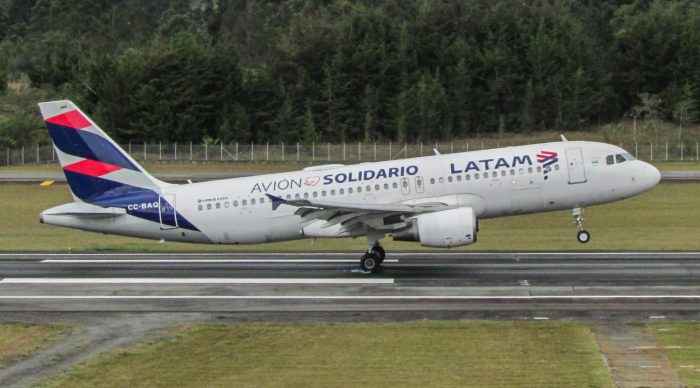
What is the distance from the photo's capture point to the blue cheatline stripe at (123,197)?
4031cm

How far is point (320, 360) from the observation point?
26.7 meters

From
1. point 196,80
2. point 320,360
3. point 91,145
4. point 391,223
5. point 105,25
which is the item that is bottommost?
point 320,360

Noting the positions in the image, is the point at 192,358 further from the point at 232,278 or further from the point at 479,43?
the point at 479,43

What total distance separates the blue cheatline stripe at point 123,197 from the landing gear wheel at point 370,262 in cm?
621

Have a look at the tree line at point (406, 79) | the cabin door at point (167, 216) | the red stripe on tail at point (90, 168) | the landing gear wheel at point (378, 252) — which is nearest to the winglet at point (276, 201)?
the landing gear wheel at point (378, 252)

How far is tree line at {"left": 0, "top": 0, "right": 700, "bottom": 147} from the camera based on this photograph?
353 ft

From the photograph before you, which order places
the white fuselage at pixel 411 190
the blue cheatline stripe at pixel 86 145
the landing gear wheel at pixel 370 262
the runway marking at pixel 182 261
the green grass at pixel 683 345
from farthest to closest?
the runway marking at pixel 182 261 < the blue cheatline stripe at pixel 86 145 < the landing gear wheel at pixel 370 262 < the white fuselage at pixel 411 190 < the green grass at pixel 683 345

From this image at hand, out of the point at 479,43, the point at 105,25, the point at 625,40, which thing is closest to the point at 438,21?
the point at 479,43

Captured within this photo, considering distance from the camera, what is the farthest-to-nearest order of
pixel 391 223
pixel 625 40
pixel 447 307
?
pixel 625 40 < pixel 391 223 < pixel 447 307

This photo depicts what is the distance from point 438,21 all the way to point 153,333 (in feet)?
314

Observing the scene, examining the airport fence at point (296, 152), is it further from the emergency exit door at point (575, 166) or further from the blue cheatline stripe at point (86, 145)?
the emergency exit door at point (575, 166)

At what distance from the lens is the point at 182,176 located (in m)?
80.4

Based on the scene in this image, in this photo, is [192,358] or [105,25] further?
[105,25]

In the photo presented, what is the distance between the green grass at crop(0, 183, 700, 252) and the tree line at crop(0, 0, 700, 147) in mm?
39922
